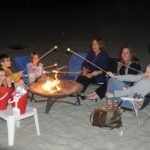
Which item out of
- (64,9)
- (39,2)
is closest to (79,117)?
(64,9)

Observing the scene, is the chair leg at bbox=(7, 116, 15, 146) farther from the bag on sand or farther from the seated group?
the bag on sand

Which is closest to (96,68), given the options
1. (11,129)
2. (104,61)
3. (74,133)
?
(104,61)

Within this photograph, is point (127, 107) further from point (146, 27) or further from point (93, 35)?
point (146, 27)

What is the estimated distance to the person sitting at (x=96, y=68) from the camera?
8547 mm

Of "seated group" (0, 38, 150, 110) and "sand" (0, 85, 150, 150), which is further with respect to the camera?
"seated group" (0, 38, 150, 110)

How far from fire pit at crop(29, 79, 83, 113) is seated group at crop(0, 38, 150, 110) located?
43 centimetres

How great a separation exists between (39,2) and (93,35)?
12504mm

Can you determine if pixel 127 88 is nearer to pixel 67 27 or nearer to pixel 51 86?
pixel 51 86

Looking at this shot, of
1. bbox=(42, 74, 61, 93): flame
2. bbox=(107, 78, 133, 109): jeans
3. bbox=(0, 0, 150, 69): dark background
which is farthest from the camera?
bbox=(0, 0, 150, 69): dark background

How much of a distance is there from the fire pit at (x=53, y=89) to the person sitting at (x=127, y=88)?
0.60m

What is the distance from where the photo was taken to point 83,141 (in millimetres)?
6426

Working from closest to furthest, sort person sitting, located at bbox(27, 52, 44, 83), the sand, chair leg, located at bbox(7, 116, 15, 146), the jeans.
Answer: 1. chair leg, located at bbox(7, 116, 15, 146)
2. the sand
3. the jeans
4. person sitting, located at bbox(27, 52, 44, 83)

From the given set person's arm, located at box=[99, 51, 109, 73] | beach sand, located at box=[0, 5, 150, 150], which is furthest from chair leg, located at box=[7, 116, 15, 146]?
person's arm, located at box=[99, 51, 109, 73]

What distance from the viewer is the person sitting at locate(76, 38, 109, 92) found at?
336 inches
